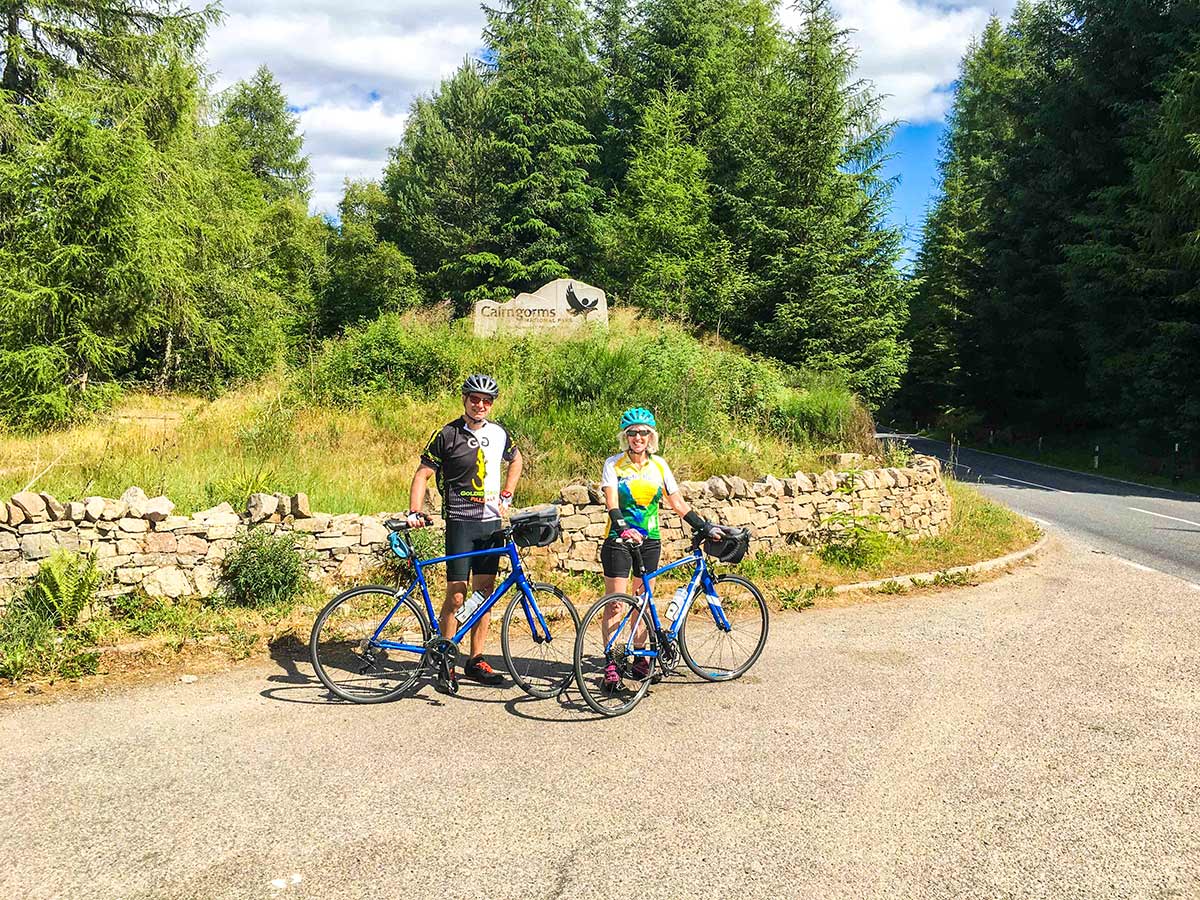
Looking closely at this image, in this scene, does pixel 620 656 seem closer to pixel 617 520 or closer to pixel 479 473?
pixel 617 520

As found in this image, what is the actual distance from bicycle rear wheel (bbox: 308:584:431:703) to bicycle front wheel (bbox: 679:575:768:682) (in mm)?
1992

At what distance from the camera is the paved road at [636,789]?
3.37 m

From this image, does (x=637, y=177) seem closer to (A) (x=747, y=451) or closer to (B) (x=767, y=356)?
(B) (x=767, y=356)

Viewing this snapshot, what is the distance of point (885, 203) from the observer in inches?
853

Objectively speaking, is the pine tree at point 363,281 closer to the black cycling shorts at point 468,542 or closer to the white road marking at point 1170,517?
the white road marking at point 1170,517

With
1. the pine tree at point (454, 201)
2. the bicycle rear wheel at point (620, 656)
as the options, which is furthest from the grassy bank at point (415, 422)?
the pine tree at point (454, 201)

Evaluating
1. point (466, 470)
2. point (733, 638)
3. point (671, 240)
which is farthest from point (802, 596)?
point (671, 240)

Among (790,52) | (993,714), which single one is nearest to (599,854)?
(993,714)

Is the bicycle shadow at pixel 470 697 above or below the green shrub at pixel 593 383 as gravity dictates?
below

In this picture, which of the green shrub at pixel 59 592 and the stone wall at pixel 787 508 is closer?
the green shrub at pixel 59 592

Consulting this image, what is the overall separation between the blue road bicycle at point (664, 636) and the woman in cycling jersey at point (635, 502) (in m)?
0.05

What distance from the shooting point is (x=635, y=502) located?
17.9 ft

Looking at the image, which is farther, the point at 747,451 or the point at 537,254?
the point at 537,254

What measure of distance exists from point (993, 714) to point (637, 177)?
78.4ft
